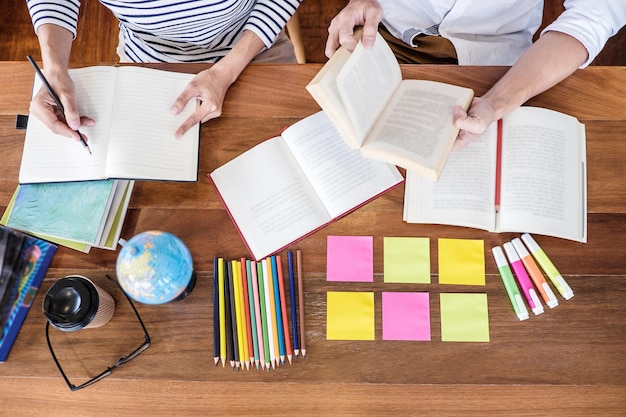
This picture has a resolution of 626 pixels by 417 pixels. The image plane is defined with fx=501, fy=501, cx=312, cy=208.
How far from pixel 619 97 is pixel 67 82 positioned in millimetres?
1036

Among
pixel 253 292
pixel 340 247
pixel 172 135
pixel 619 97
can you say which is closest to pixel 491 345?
pixel 340 247

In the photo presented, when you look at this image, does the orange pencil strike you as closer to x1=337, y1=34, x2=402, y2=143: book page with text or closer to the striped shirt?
→ x1=337, y1=34, x2=402, y2=143: book page with text

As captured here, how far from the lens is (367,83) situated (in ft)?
A: 2.75

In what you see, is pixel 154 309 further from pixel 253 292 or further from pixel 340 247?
pixel 340 247

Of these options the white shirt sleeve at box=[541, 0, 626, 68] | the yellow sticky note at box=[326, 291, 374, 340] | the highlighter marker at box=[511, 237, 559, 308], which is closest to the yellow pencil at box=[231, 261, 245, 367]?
the yellow sticky note at box=[326, 291, 374, 340]

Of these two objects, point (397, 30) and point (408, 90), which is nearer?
point (408, 90)

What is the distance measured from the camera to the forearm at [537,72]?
0.90 m

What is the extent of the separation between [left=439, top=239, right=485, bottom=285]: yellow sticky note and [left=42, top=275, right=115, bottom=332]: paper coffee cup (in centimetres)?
56

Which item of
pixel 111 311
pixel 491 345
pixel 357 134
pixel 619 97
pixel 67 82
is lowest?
pixel 111 311

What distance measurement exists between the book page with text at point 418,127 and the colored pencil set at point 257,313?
0.80 ft

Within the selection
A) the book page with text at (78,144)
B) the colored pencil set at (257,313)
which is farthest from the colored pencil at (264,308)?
the book page with text at (78,144)

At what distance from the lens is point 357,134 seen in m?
0.81

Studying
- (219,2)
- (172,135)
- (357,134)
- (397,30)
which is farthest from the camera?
(397,30)

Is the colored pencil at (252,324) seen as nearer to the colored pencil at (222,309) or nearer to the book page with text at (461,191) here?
the colored pencil at (222,309)
